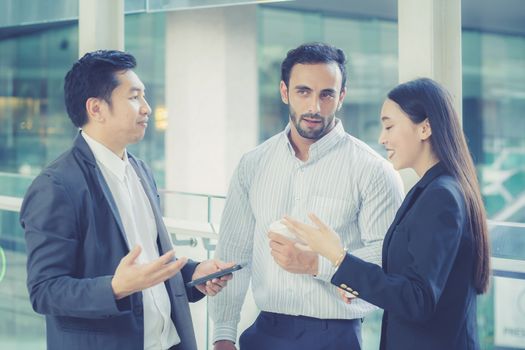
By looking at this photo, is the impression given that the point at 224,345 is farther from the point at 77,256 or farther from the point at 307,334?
the point at 77,256

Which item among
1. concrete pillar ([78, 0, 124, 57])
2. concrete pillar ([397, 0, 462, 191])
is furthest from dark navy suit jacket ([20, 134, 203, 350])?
concrete pillar ([78, 0, 124, 57])

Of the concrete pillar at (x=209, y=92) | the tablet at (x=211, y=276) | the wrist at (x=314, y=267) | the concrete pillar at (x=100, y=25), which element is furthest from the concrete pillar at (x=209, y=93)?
the wrist at (x=314, y=267)

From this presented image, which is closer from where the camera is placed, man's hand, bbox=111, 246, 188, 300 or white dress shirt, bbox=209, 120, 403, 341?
man's hand, bbox=111, 246, 188, 300

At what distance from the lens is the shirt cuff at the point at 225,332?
2.64 meters

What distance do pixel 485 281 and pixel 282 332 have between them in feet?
2.24

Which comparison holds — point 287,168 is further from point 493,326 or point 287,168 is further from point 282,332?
point 493,326

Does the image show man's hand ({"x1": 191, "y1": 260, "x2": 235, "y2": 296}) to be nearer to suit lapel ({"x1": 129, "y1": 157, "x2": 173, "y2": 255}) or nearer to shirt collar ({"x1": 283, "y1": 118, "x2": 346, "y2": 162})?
suit lapel ({"x1": 129, "y1": 157, "x2": 173, "y2": 255})

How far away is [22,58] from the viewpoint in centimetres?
1625

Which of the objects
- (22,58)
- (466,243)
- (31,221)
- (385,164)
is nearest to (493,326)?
(385,164)

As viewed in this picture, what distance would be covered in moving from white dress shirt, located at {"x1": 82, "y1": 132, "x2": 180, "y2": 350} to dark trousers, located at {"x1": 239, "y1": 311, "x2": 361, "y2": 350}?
1.00ft

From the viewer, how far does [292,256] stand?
2.18 meters

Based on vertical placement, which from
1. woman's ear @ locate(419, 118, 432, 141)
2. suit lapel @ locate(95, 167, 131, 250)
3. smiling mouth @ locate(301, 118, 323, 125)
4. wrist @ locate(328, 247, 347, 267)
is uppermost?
smiling mouth @ locate(301, 118, 323, 125)

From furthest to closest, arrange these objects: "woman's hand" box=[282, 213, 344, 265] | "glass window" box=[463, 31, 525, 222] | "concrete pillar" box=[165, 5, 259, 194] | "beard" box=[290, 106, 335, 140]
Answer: "glass window" box=[463, 31, 525, 222] < "concrete pillar" box=[165, 5, 259, 194] < "beard" box=[290, 106, 335, 140] < "woman's hand" box=[282, 213, 344, 265]

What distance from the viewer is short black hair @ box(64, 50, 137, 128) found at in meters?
2.32
